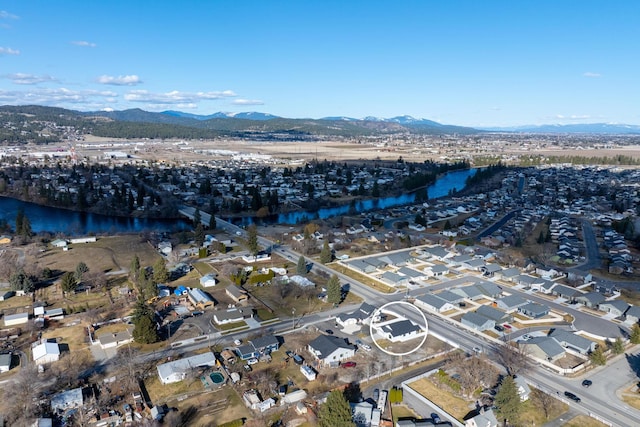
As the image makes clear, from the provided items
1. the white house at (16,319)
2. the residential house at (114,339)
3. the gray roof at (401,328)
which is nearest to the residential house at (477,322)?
the gray roof at (401,328)

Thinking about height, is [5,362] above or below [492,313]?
below

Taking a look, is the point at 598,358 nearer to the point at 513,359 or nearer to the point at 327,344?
the point at 513,359

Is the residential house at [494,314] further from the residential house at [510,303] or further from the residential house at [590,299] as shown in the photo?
the residential house at [590,299]

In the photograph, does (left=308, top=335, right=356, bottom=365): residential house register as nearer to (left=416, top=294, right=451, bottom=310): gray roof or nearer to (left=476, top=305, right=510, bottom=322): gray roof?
(left=416, top=294, right=451, bottom=310): gray roof

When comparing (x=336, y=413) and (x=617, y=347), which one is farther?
(x=617, y=347)

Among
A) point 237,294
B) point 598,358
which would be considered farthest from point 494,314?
point 237,294

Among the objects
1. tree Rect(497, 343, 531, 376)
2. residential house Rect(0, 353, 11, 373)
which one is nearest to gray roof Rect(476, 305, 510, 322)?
tree Rect(497, 343, 531, 376)

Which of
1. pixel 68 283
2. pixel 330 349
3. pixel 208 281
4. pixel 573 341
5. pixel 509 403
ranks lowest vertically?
pixel 208 281
